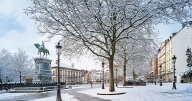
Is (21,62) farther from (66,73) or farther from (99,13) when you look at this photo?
(66,73)

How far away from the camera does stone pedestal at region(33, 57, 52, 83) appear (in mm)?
34250

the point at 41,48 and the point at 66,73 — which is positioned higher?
the point at 41,48

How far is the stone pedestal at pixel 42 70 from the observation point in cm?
3425

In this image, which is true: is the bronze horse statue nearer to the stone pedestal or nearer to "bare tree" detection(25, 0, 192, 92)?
the stone pedestal

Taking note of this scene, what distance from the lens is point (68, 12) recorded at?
16828 mm

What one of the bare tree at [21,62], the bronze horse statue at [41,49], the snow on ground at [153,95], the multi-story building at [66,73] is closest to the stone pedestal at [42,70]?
the bronze horse statue at [41,49]

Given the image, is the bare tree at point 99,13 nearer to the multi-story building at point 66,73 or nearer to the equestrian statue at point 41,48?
the equestrian statue at point 41,48

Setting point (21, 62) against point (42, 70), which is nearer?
point (42, 70)

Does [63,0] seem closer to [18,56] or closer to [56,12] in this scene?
[56,12]

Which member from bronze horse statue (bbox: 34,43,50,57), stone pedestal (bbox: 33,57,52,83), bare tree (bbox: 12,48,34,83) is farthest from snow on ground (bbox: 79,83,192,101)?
bare tree (bbox: 12,48,34,83)

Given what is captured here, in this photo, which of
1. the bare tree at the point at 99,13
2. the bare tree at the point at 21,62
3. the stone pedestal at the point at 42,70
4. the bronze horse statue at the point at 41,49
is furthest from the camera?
the bare tree at the point at 21,62

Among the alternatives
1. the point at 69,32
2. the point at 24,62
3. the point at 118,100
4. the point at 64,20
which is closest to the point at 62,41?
the point at 69,32

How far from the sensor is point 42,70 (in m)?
34.8

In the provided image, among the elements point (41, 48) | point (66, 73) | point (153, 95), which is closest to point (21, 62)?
point (41, 48)
